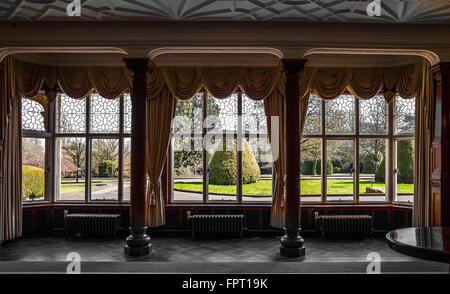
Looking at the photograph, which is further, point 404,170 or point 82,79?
point 404,170

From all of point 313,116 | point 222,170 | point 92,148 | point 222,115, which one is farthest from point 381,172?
point 92,148

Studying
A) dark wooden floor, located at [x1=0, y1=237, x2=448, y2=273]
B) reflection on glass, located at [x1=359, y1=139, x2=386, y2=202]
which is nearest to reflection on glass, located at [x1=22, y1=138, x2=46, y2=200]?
dark wooden floor, located at [x1=0, y1=237, x2=448, y2=273]

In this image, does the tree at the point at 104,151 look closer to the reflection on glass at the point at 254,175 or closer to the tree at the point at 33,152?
the tree at the point at 33,152

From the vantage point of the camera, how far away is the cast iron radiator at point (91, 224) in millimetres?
5656

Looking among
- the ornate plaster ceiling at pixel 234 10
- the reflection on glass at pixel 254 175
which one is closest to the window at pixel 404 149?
the ornate plaster ceiling at pixel 234 10

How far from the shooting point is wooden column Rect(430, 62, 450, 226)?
4.71 metres

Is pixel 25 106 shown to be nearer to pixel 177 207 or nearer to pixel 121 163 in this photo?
pixel 121 163

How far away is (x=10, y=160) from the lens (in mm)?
5375

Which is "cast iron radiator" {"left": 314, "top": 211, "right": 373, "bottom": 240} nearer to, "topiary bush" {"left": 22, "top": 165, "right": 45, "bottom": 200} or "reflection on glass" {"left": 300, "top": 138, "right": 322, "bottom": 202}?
"reflection on glass" {"left": 300, "top": 138, "right": 322, "bottom": 202}

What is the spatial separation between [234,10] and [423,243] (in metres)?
3.60

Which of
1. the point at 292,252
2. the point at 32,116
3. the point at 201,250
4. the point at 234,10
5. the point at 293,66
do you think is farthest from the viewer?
the point at 32,116

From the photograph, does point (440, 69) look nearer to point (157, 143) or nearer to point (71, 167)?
point (157, 143)

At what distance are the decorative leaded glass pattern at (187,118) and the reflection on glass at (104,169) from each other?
4.37 feet
